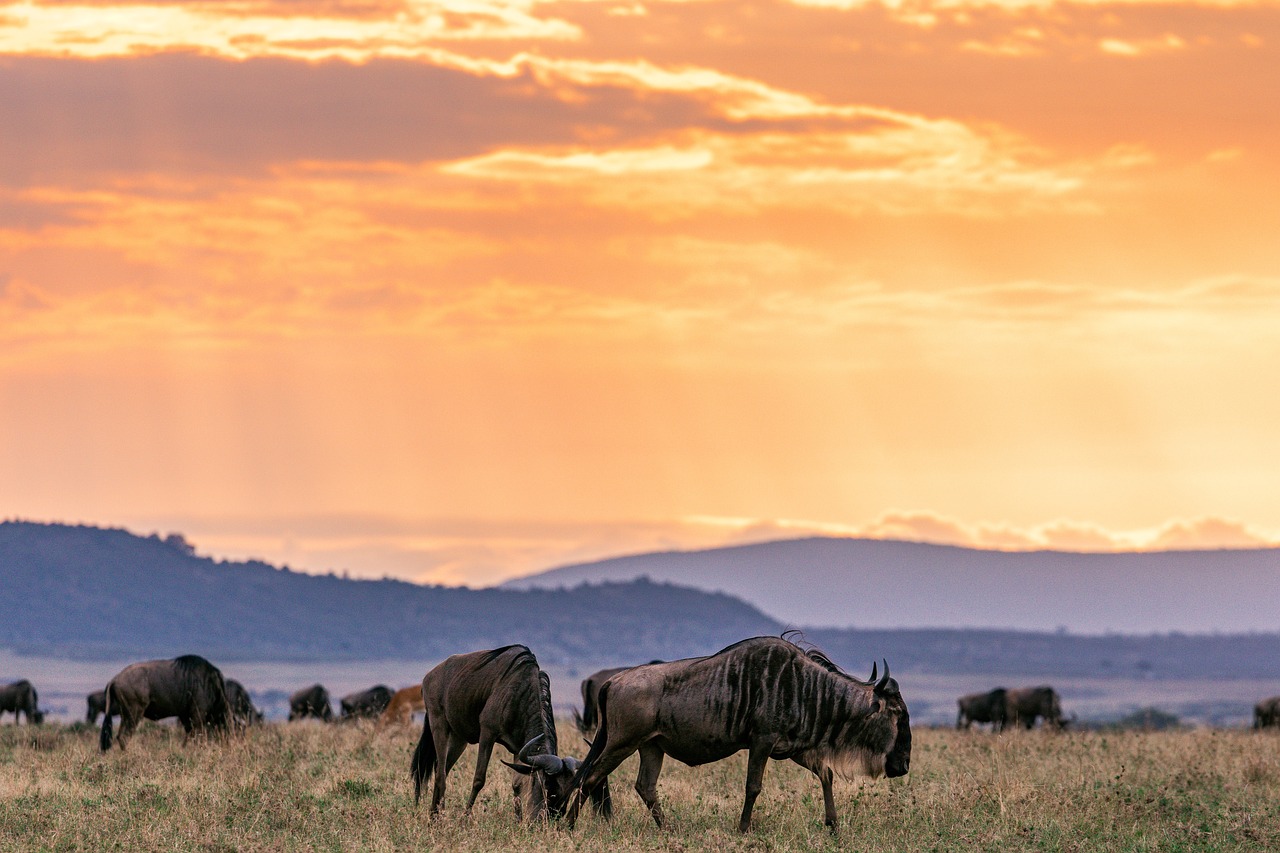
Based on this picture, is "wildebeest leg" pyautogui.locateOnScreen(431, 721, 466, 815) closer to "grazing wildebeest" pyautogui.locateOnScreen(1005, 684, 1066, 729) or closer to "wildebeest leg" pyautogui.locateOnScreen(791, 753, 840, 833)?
"wildebeest leg" pyautogui.locateOnScreen(791, 753, 840, 833)

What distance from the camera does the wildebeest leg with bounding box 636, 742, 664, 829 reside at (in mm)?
19922

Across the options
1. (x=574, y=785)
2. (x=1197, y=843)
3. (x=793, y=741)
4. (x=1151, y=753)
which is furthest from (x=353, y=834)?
(x=1151, y=753)

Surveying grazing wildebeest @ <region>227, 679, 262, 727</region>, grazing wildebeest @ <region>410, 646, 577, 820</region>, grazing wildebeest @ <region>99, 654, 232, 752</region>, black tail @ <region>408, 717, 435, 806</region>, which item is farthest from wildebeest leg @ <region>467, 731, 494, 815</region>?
grazing wildebeest @ <region>227, 679, 262, 727</region>

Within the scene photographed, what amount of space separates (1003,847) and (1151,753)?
10.5 metres

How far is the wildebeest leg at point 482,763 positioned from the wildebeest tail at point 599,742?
1.12 m

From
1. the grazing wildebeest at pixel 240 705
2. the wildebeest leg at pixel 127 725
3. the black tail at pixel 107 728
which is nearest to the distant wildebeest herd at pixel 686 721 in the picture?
the black tail at pixel 107 728

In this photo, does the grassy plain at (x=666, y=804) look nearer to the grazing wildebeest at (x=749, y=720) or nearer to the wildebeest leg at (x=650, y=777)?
the wildebeest leg at (x=650, y=777)

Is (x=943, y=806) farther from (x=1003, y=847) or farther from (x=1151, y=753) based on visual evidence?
(x=1151, y=753)

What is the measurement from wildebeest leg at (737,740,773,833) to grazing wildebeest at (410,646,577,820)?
1.97 meters

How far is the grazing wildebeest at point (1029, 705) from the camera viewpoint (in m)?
44.1

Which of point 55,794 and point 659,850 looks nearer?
point 659,850

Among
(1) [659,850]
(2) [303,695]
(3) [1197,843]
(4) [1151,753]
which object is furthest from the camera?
(2) [303,695]

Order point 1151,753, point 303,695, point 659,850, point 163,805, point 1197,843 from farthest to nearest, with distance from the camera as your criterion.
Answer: point 303,695, point 1151,753, point 163,805, point 1197,843, point 659,850

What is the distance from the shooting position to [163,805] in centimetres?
2123
